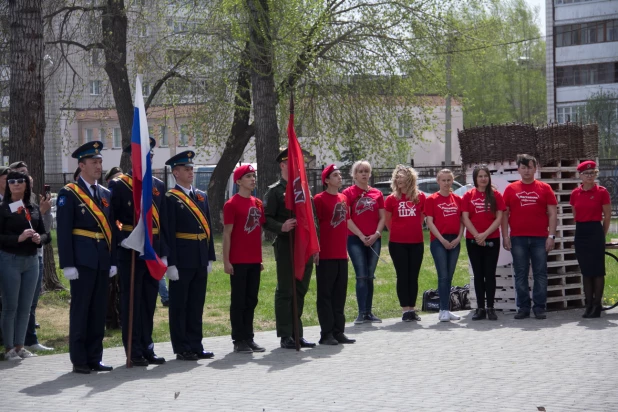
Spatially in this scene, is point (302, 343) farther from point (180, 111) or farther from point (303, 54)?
point (180, 111)

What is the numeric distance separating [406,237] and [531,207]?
1.61 metres

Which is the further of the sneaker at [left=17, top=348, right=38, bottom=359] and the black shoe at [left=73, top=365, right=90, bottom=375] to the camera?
the sneaker at [left=17, top=348, right=38, bottom=359]

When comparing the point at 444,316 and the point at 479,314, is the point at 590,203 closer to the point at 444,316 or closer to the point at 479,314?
the point at 479,314

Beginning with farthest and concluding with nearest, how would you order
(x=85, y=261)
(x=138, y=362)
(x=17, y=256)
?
(x=17, y=256) → (x=138, y=362) → (x=85, y=261)

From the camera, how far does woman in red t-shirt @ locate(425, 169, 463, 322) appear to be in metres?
12.1

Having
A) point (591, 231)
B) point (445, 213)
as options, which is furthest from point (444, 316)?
point (591, 231)

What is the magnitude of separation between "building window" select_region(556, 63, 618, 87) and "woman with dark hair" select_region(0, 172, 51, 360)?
54.9 metres

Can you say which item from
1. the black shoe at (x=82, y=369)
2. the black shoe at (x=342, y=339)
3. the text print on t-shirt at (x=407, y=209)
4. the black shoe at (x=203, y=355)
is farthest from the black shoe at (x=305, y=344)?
the text print on t-shirt at (x=407, y=209)

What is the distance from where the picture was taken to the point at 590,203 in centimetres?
1204

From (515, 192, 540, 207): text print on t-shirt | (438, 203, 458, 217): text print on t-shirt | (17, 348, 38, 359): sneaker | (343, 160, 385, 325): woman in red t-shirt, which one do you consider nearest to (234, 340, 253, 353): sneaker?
(17, 348, 38, 359): sneaker

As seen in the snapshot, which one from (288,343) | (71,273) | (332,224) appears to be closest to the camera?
(71,273)

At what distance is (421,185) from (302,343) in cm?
2341

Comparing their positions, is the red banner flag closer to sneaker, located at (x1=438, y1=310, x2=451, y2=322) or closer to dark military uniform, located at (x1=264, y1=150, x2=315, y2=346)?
dark military uniform, located at (x1=264, y1=150, x2=315, y2=346)

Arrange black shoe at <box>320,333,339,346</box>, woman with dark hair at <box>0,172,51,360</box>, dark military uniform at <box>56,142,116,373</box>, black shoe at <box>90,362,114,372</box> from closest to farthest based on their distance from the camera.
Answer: dark military uniform at <box>56,142,116,373</box> < black shoe at <box>90,362,114,372</box> < woman with dark hair at <box>0,172,51,360</box> < black shoe at <box>320,333,339,346</box>
